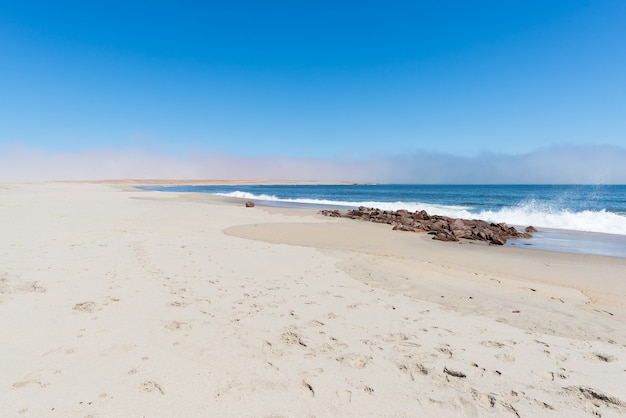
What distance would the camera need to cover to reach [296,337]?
3.79 m

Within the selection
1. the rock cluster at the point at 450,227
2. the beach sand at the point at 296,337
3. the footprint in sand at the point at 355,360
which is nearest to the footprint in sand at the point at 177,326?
the beach sand at the point at 296,337

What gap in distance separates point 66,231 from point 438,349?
427 inches

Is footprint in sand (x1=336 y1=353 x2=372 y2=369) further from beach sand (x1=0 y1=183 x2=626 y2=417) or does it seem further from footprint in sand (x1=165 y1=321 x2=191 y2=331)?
footprint in sand (x1=165 y1=321 x2=191 y2=331)

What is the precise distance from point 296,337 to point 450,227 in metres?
11.7

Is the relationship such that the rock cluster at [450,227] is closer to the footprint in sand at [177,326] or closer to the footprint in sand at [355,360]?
the footprint in sand at [355,360]

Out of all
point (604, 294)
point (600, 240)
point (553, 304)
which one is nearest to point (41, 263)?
point (553, 304)

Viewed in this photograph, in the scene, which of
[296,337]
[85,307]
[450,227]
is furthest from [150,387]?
[450,227]

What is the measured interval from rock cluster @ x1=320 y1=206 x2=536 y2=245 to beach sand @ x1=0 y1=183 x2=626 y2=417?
4.79 m

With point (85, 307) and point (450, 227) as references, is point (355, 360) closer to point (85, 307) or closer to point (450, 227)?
point (85, 307)

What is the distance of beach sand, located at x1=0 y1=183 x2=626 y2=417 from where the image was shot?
8.76 ft

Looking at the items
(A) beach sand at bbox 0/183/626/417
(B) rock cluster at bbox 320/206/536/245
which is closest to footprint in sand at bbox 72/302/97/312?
(A) beach sand at bbox 0/183/626/417

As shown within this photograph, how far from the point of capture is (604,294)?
6176mm

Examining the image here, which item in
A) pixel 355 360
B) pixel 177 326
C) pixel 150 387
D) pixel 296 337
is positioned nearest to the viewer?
pixel 150 387

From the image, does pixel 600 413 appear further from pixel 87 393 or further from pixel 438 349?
pixel 87 393
